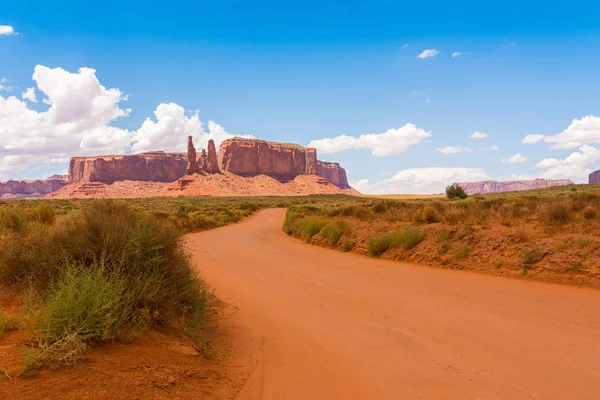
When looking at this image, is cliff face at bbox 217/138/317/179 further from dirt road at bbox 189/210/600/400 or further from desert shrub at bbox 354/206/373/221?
dirt road at bbox 189/210/600/400

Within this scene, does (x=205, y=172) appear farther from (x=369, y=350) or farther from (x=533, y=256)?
(x=369, y=350)

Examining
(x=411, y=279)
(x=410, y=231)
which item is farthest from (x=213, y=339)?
(x=410, y=231)

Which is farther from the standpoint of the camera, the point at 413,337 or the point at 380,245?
the point at 380,245

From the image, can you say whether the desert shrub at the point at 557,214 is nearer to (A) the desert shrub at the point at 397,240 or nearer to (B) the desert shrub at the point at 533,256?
(B) the desert shrub at the point at 533,256

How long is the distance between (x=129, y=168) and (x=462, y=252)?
192 meters

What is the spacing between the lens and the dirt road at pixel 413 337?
4.41 meters

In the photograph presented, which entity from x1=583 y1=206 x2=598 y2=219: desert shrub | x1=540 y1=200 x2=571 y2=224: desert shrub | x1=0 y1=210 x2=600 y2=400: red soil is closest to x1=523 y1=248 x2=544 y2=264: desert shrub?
x1=0 y1=210 x2=600 y2=400: red soil

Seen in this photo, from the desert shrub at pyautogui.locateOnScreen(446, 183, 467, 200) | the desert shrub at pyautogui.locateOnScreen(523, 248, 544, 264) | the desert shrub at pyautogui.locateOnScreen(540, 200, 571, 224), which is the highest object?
the desert shrub at pyautogui.locateOnScreen(446, 183, 467, 200)

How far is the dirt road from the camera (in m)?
4.41

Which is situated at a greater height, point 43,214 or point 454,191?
point 454,191

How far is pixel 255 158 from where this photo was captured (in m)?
180

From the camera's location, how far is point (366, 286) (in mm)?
9664

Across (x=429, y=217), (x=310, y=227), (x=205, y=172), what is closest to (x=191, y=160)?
(x=205, y=172)

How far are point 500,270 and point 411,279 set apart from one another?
233 cm
